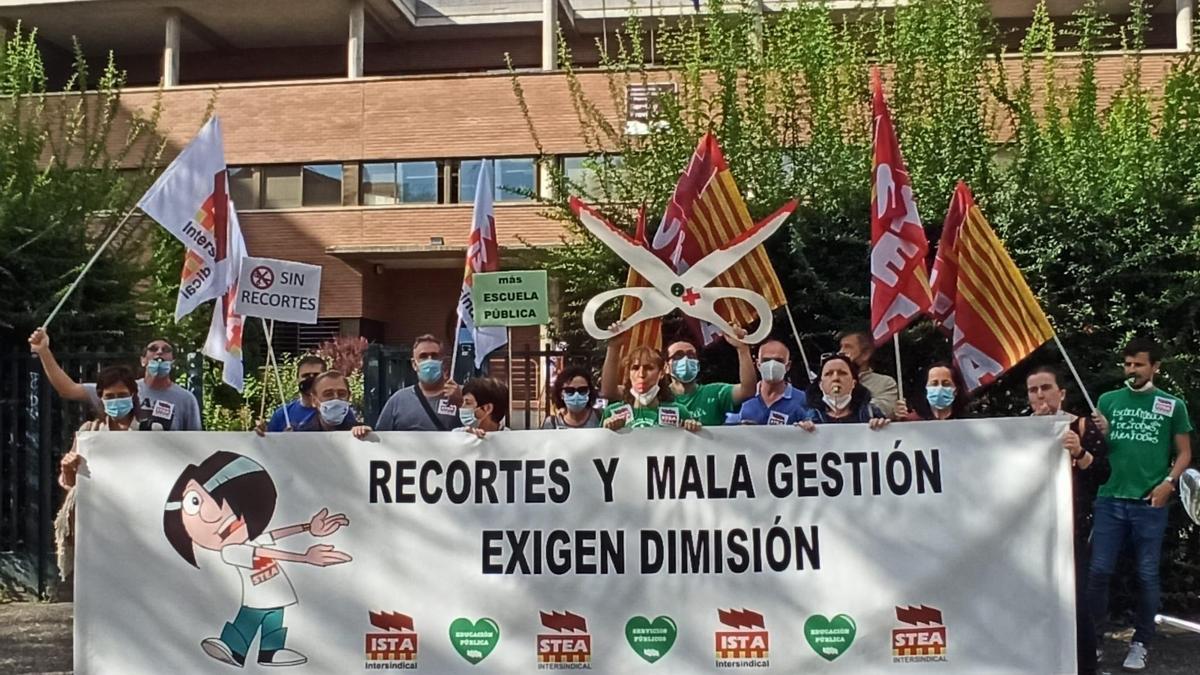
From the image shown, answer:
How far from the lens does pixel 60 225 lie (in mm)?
9883

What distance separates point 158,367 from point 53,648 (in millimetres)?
2156

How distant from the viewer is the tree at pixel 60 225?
9.51 m

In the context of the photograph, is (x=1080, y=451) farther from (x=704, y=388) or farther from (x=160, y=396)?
(x=160, y=396)

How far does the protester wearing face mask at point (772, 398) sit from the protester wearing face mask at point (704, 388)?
21 centimetres

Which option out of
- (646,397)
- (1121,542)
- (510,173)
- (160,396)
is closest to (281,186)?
(510,173)

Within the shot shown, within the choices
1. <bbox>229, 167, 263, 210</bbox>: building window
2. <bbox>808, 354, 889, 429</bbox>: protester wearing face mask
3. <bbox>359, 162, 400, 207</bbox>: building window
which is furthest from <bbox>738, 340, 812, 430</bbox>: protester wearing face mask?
<bbox>229, 167, 263, 210</bbox>: building window

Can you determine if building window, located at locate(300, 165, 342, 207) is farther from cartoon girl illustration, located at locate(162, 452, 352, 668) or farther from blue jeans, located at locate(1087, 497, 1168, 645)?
blue jeans, located at locate(1087, 497, 1168, 645)

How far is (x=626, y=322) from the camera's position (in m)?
6.46

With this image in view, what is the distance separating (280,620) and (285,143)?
22.7 metres

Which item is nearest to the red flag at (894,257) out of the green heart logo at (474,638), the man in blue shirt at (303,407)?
the green heart logo at (474,638)

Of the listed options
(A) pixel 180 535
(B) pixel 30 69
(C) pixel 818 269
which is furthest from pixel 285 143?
(A) pixel 180 535

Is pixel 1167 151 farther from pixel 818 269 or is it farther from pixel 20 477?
pixel 20 477

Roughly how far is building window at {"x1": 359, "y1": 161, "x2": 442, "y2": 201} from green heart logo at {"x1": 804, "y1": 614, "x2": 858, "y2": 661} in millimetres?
22149

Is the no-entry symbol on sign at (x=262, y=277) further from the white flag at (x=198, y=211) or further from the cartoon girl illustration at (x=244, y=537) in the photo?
the cartoon girl illustration at (x=244, y=537)
